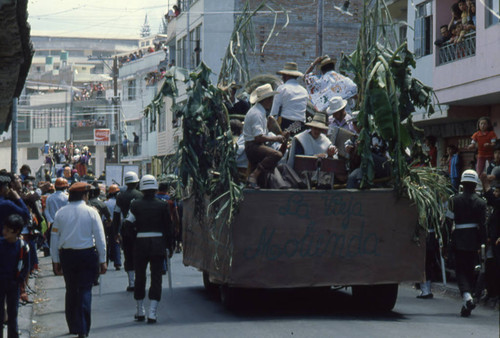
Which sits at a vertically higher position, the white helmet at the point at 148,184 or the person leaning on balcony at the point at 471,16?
the person leaning on balcony at the point at 471,16

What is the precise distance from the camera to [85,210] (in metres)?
11.8

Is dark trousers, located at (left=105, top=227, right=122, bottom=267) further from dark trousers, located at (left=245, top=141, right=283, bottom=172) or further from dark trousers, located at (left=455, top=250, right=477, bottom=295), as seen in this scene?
dark trousers, located at (left=455, top=250, right=477, bottom=295)

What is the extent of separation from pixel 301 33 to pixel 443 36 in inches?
804

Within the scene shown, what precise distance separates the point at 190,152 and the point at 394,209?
9.02ft

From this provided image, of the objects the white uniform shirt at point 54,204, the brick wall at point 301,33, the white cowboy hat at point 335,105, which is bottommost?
the white uniform shirt at point 54,204

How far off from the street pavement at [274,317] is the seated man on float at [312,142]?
7.11ft

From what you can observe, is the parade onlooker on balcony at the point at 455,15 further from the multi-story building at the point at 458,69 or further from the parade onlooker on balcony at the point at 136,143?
the parade onlooker on balcony at the point at 136,143

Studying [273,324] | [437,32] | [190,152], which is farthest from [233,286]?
[437,32]

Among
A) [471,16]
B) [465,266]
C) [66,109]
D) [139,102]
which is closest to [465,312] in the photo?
[465,266]

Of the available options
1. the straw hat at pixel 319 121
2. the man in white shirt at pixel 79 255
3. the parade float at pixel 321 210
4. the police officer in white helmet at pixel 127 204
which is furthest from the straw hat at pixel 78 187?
the police officer in white helmet at pixel 127 204

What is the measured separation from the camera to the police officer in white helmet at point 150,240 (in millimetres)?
12797

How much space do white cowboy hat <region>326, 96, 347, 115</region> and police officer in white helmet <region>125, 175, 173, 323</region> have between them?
2.79 m

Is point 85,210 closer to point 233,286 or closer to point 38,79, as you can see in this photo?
point 233,286

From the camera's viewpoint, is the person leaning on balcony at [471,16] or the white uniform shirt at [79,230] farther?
the person leaning on balcony at [471,16]
